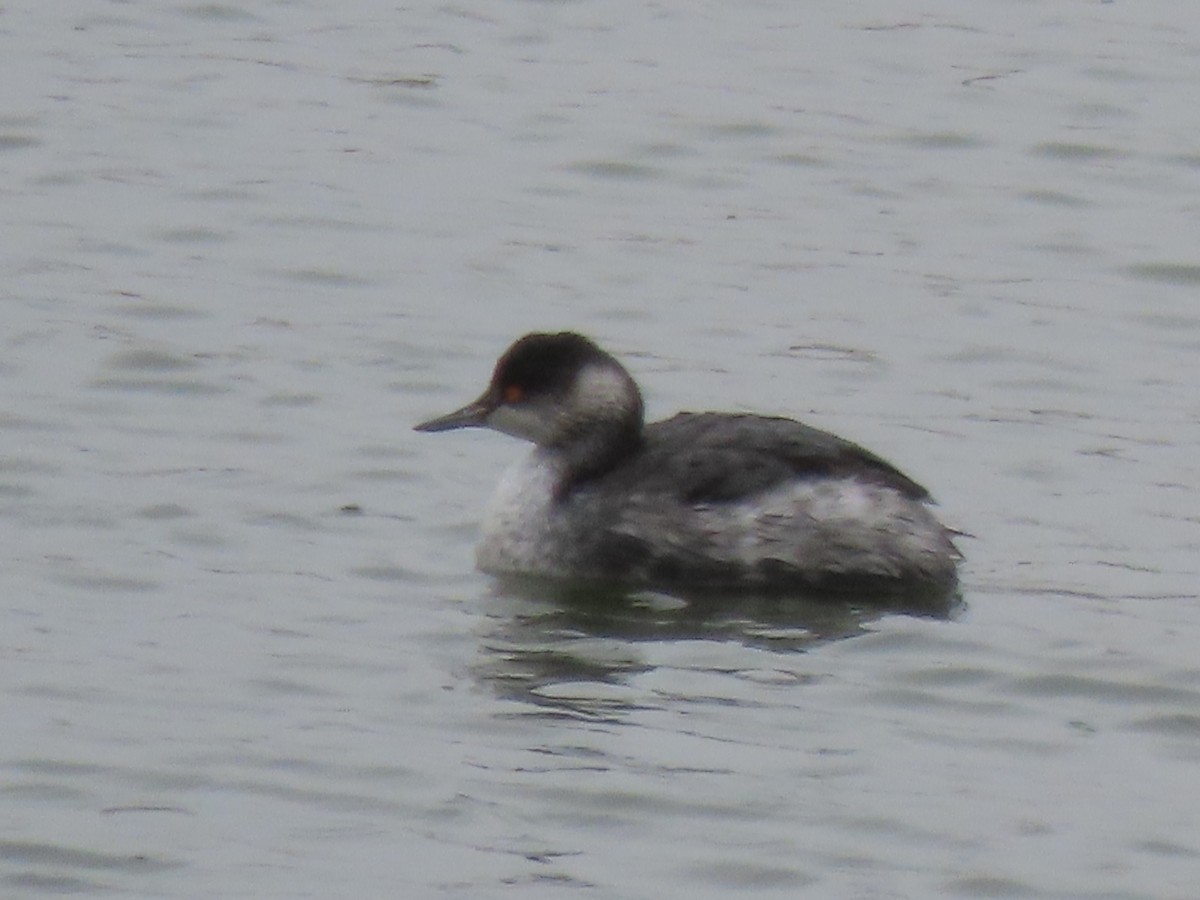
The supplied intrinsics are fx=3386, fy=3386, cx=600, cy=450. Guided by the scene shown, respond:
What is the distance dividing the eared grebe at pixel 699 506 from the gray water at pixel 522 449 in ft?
0.73

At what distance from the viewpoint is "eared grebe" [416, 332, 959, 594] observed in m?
9.89

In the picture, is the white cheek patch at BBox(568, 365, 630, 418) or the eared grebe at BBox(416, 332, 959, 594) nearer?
the eared grebe at BBox(416, 332, 959, 594)

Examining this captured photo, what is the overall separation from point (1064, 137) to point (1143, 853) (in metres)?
8.02

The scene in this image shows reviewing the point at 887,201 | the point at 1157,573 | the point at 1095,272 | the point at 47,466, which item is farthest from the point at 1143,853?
the point at 887,201

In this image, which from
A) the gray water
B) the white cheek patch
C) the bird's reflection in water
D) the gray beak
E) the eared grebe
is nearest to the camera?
the gray water

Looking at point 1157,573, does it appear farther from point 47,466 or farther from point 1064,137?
point 1064,137

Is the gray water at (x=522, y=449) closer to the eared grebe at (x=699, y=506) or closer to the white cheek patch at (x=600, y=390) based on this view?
the eared grebe at (x=699, y=506)

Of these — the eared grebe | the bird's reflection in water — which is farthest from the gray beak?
the bird's reflection in water

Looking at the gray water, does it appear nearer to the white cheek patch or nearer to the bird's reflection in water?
the bird's reflection in water

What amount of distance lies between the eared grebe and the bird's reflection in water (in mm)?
83

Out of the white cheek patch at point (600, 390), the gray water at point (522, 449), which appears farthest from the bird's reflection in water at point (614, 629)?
the white cheek patch at point (600, 390)

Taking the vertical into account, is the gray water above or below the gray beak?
below

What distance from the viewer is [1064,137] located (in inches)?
604

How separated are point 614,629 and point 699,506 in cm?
60
